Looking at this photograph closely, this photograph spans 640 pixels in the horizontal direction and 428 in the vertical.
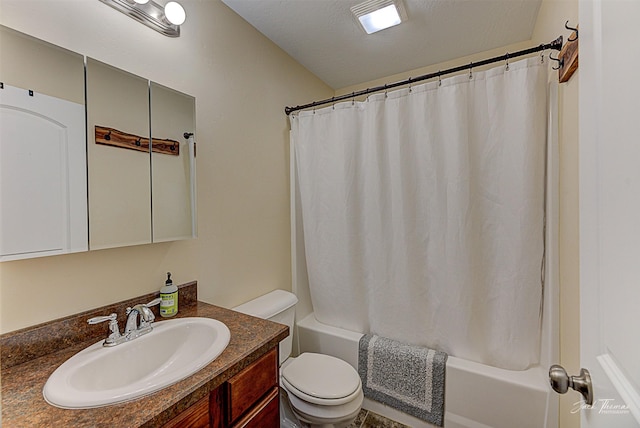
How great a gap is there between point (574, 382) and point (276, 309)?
133 centimetres

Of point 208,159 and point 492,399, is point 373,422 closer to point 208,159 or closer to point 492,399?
point 492,399

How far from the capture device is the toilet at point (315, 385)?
4.33 ft

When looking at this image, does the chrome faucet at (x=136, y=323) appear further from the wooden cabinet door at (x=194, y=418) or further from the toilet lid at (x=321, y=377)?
the toilet lid at (x=321, y=377)

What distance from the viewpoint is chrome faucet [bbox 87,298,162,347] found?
3.21 ft

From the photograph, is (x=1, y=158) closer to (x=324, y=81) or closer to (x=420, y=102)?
(x=420, y=102)

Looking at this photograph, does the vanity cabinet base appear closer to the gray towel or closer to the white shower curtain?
the gray towel

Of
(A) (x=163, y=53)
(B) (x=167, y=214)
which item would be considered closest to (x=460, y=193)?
(B) (x=167, y=214)

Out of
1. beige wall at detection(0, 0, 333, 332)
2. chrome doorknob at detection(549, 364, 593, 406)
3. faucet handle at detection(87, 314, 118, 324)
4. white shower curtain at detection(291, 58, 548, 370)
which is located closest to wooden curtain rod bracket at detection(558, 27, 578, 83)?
white shower curtain at detection(291, 58, 548, 370)

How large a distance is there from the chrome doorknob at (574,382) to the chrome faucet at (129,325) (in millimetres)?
1235

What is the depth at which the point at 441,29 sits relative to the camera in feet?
5.83

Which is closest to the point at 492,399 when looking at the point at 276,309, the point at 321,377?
the point at 321,377

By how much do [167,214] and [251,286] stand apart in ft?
2.37

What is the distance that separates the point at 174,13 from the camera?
123 cm

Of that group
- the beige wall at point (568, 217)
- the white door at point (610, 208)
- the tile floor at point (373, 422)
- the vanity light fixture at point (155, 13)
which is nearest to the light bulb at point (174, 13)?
the vanity light fixture at point (155, 13)
